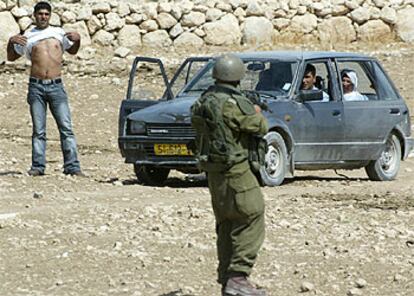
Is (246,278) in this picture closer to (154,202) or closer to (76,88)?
(154,202)

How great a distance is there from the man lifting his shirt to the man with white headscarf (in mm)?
3064

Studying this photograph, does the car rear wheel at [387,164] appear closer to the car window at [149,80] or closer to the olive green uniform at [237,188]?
the olive green uniform at [237,188]

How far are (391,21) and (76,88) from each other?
23.8ft

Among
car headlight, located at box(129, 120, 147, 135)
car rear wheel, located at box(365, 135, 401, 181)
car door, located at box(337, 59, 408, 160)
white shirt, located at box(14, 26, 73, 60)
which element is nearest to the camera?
car headlight, located at box(129, 120, 147, 135)

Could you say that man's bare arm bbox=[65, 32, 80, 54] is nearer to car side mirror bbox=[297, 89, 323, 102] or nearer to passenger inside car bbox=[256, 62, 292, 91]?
passenger inside car bbox=[256, 62, 292, 91]

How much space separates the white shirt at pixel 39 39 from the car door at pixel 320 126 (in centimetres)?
255

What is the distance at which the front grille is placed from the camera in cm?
1476

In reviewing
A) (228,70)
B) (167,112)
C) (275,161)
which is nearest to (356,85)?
(275,161)

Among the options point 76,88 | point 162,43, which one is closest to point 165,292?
point 76,88

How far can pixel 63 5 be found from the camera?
92.3ft

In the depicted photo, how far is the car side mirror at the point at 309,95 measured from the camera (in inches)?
607

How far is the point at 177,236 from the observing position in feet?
37.3

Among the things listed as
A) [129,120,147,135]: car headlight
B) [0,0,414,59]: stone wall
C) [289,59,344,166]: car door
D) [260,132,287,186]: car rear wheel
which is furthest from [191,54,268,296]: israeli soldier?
[0,0,414,59]: stone wall

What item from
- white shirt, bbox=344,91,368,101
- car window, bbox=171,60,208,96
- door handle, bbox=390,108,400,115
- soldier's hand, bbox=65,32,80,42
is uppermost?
soldier's hand, bbox=65,32,80,42
